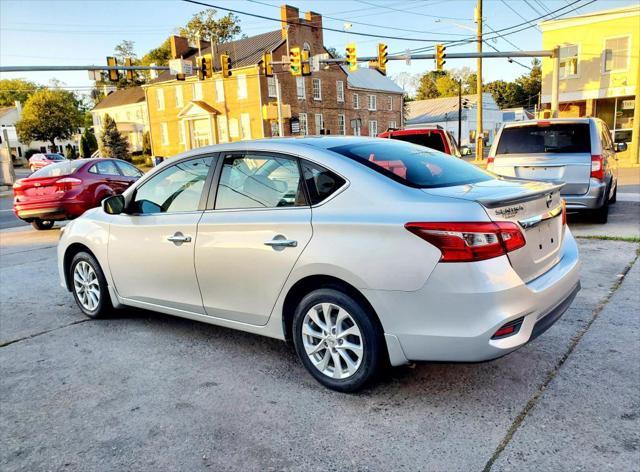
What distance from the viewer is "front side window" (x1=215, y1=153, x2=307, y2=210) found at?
3543mm

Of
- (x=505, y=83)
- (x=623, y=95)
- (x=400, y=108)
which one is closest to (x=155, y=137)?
(x=400, y=108)

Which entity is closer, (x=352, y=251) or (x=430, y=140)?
(x=352, y=251)

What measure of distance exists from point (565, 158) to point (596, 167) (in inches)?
18.0

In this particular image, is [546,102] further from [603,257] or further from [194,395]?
[194,395]

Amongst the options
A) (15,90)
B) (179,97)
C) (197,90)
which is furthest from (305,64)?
(15,90)

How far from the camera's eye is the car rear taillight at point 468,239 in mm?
2797

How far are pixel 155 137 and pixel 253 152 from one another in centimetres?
4825

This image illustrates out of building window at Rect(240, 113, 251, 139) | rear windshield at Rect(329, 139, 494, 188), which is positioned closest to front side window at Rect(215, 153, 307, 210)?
rear windshield at Rect(329, 139, 494, 188)

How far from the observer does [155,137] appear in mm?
48906

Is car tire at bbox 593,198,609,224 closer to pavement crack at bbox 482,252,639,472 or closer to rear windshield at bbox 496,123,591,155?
rear windshield at bbox 496,123,591,155

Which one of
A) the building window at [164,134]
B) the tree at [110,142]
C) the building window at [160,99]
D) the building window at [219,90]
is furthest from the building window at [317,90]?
the tree at [110,142]

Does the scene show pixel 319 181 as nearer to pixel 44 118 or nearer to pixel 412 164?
pixel 412 164

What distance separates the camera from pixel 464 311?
281cm

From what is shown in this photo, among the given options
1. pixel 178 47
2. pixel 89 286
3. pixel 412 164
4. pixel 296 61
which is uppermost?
pixel 178 47
